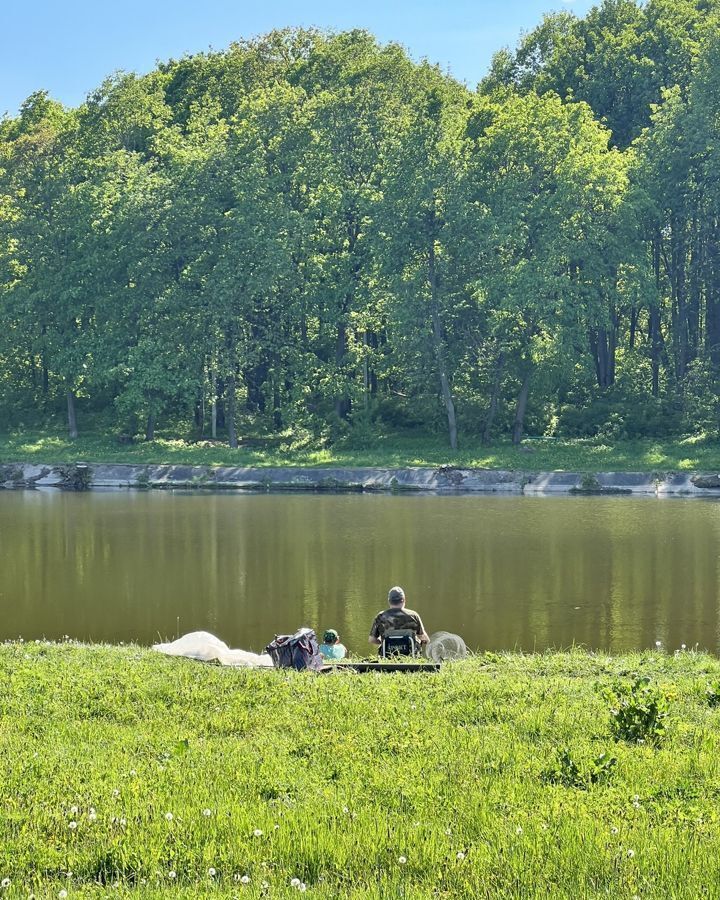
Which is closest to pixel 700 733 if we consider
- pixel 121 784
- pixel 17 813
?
pixel 121 784

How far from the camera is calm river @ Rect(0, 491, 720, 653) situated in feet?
→ 65.5

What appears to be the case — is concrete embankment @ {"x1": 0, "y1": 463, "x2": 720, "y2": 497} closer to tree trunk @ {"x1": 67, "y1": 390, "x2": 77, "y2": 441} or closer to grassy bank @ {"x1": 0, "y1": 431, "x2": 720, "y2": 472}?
grassy bank @ {"x1": 0, "y1": 431, "x2": 720, "y2": 472}

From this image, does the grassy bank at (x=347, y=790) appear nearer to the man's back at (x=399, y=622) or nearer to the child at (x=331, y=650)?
the child at (x=331, y=650)

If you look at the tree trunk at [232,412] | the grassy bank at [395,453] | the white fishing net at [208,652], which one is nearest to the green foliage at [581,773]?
the white fishing net at [208,652]

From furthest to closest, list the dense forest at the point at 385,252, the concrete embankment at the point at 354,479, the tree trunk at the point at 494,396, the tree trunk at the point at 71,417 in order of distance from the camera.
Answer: the tree trunk at the point at 71,417
the tree trunk at the point at 494,396
the dense forest at the point at 385,252
the concrete embankment at the point at 354,479

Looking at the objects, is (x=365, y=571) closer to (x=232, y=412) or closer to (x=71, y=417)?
(x=232, y=412)

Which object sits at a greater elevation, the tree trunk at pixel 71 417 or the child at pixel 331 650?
the tree trunk at pixel 71 417

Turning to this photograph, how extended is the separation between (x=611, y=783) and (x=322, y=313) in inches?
2183

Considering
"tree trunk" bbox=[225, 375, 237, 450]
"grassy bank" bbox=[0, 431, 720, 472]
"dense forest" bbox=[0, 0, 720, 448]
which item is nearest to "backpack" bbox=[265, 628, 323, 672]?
"grassy bank" bbox=[0, 431, 720, 472]

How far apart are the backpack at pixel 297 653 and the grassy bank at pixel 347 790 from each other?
63.5 inches

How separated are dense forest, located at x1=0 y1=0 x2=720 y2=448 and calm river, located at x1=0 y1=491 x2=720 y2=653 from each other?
58.7 ft

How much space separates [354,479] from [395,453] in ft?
17.8

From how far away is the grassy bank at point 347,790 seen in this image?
21.7 feet

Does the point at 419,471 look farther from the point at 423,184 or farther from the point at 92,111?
the point at 92,111
